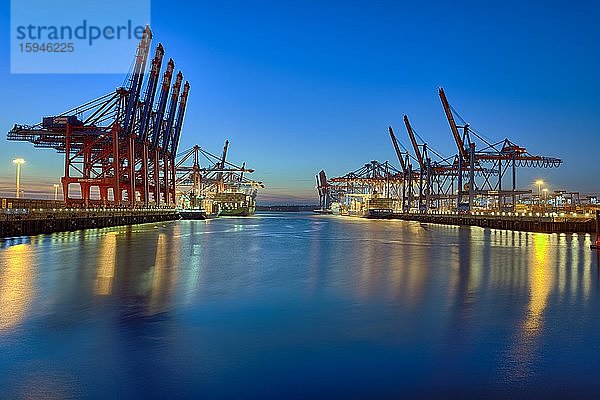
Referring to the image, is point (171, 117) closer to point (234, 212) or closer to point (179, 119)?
point (179, 119)

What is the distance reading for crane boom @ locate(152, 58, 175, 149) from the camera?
282 ft

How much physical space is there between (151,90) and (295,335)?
76.6 meters

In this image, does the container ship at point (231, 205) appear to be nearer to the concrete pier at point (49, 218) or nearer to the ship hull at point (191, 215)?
the ship hull at point (191, 215)

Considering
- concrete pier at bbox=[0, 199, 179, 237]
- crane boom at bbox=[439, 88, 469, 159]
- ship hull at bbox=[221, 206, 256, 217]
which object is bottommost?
ship hull at bbox=[221, 206, 256, 217]

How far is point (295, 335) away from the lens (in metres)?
7.81

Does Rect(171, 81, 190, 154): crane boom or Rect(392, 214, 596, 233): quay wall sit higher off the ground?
Rect(171, 81, 190, 154): crane boom

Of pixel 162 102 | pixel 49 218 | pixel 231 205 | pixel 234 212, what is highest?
pixel 162 102

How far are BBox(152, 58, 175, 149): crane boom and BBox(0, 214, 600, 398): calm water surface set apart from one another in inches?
2898

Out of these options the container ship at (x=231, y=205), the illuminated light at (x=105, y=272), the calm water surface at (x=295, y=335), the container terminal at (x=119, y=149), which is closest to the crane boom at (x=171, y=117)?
the container terminal at (x=119, y=149)

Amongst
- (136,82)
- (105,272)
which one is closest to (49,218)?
(105,272)

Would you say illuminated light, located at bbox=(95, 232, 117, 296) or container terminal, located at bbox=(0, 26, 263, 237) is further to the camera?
container terminal, located at bbox=(0, 26, 263, 237)

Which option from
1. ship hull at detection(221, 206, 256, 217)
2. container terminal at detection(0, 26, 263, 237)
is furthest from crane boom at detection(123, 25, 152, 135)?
ship hull at detection(221, 206, 256, 217)

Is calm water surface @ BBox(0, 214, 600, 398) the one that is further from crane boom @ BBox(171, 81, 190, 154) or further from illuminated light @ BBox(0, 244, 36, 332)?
crane boom @ BBox(171, 81, 190, 154)

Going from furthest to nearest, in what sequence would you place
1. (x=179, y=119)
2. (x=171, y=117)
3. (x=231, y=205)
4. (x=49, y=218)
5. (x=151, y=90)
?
1. (x=231, y=205)
2. (x=179, y=119)
3. (x=171, y=117)
4. (x=151, y=90)
5. (x=49, y=218)
